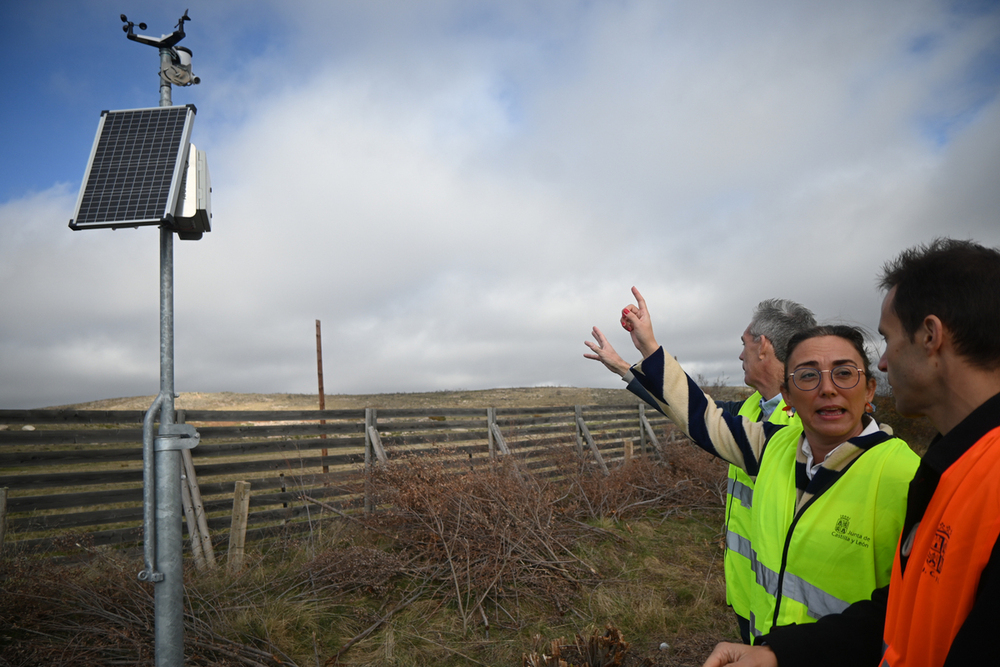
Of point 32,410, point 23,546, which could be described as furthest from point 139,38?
point 23,546

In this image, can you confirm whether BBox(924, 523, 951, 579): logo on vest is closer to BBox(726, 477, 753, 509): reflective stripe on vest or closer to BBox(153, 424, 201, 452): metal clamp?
BBox(726, 477, 753, 509): reflective stripe on vest

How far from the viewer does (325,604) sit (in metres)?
4.99

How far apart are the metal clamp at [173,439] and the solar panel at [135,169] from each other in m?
1.07

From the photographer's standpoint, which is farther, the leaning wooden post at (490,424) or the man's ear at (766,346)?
the leaning wooden post at (490,424)

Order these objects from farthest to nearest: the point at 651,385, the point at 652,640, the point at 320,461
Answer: the point at 320,461 < the point at 652,640 < the point at 651,385

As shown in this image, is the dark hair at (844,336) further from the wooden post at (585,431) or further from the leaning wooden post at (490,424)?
the wooden post at (585,431)

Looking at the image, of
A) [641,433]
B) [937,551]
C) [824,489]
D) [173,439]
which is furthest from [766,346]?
[641,433]

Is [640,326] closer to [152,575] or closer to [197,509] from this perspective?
[152,575]

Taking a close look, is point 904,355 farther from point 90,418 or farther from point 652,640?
point 90,418

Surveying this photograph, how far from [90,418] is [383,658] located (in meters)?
4.30

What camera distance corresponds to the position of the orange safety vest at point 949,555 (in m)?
0.93

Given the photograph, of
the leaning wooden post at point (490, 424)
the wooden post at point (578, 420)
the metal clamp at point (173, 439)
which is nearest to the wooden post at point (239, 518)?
the metal clamp at point (173, 439)

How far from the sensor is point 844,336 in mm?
1892

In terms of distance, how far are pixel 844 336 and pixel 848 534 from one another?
70 centimetres
